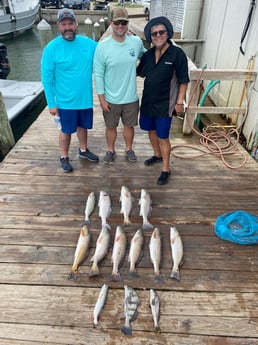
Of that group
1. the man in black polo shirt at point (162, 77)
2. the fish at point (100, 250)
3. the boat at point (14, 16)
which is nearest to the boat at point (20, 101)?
the man in black polo shirt at point (162, 77)

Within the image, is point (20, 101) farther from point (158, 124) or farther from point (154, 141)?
point (158, 124)

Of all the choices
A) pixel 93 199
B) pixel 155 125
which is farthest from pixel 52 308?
pixel 155 125

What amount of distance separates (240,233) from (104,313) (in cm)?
149

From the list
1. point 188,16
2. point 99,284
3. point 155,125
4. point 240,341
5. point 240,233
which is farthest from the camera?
point 188,16

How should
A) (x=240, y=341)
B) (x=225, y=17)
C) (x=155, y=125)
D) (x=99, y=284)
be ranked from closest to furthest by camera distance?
(x=240, y=341) < (x=99, y=284) < (x=155, y=125) < (x=225, y=17)

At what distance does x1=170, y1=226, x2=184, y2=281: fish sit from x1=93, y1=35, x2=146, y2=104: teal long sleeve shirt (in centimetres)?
176

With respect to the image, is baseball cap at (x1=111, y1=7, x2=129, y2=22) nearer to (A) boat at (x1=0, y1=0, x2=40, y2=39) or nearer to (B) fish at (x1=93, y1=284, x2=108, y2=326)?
(B) fish at (x1=93, y1=284, x2=108, y2=326)

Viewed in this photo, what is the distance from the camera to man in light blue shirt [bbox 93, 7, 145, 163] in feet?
9.73

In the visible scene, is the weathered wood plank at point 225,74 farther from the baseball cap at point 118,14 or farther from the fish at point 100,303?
the fish at point 100,303

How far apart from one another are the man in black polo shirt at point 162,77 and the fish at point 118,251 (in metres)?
1.14

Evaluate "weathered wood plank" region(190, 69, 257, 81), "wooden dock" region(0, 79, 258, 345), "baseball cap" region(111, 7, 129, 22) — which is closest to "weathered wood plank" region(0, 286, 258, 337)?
"wooden dock" region(0, 79, 258, 345)

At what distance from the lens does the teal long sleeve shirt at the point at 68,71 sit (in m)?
2.99

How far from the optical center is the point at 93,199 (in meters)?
3.02

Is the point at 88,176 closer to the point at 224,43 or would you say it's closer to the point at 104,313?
the point at 104,313
